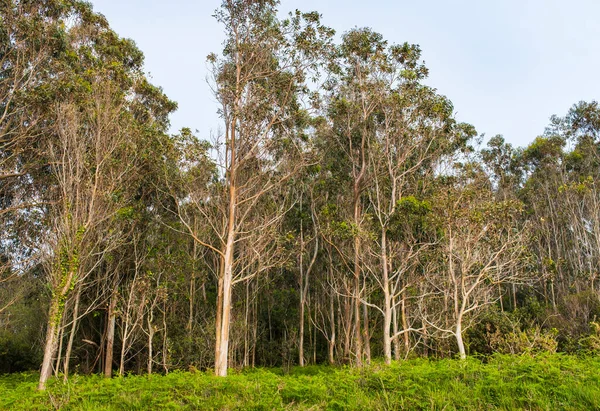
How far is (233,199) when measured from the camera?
41.7 ft

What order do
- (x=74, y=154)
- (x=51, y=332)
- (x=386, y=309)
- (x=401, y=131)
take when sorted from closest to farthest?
(x=51, y=332) < (x=74, y=154) < (x=386, y=309) < (x=401, y=131)

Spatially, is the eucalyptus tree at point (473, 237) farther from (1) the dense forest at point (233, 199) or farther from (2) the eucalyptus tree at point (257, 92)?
(2) the eucalyptus tree at point (257, 92)

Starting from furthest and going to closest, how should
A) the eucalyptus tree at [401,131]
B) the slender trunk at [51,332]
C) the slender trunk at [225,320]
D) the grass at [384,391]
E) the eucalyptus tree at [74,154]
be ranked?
the eucalyptus tree at [401,131] → the slender trunk at [225,320] → the eucalyptus tree at [74,154] → the slender trunk at [51,332] → the grass at [384,391]

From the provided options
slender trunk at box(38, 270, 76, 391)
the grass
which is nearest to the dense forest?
slender trunk at box(38, 270, 76, 391)

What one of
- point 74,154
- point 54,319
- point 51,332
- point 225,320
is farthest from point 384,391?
point 74,154

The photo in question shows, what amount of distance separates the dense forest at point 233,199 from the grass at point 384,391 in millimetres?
3393

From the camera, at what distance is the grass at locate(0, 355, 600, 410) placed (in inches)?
222

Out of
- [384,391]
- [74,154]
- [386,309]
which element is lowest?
[384,391]

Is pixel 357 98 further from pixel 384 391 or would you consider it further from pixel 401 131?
pixel 384 391

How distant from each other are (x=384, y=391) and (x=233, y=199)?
7964 millimetres

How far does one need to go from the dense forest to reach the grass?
339cm

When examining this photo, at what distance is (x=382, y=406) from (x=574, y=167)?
27618 millimetres

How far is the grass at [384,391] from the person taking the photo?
5637mm

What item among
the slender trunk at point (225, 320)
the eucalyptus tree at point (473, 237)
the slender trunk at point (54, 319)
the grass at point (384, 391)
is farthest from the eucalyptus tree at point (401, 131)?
the slender trunk at point (54, 319)
